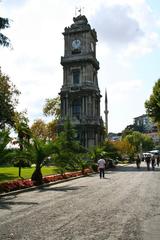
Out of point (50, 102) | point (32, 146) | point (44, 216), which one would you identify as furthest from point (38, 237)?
point (50, 102)

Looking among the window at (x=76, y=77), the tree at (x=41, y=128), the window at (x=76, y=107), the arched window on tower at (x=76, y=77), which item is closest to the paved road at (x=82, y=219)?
the window at (x=76, y=107)

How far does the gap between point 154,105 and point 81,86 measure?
96.9 ft

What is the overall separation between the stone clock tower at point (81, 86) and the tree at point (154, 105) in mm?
25994

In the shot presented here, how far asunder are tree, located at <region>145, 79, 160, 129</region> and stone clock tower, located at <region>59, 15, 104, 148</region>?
26.0 metres

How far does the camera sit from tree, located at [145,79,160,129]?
53591 millimetres

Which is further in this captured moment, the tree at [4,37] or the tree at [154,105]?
the tree at [154,105]

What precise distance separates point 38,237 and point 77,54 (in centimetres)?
7556

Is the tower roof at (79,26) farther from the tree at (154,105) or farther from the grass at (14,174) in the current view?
the grass at (14,174)

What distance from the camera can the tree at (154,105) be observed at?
53591 millimetres

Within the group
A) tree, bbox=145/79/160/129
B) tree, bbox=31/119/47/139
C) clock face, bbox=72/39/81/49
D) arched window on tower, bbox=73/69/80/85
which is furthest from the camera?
tree, bbox=31/119/47/139

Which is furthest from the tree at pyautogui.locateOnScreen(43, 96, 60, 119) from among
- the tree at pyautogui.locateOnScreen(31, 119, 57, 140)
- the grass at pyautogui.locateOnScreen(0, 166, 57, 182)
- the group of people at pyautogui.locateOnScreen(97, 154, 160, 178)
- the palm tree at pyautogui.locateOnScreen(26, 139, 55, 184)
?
the palm tree at pyautogui.locateOnScreen(26, 139, 55, 184)

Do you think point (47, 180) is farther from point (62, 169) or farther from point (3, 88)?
point (3, 88)

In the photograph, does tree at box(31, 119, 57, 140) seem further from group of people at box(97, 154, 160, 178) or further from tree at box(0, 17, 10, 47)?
tree at box(0, 17, 10, 47)

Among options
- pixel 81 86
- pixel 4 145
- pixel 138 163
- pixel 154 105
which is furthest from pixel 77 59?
pixel 4 145
